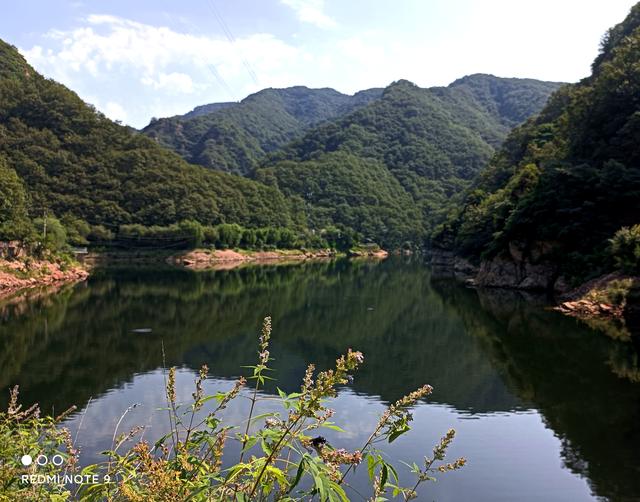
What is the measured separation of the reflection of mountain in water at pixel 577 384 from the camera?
1245 cm

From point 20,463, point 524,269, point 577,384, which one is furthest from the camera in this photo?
point 524,269

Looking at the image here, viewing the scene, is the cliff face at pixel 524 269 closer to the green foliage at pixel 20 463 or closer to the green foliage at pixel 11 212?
the green foliage at pixel 11 212

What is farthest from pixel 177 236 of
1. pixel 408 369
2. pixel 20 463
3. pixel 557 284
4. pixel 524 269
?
pixel 20 463

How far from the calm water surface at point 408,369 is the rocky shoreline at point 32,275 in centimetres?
612

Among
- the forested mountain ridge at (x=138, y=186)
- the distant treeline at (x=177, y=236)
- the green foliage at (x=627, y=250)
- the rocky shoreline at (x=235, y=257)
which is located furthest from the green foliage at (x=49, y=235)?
the green foliage at (x=627, y=250)

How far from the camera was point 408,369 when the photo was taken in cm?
2269

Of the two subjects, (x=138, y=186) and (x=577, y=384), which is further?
(x=138, y=186)

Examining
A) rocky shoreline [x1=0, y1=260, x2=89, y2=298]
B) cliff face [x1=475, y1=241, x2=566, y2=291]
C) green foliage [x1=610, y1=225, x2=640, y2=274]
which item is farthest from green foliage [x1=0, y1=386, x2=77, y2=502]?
cliff face [x1=475, y1=241, x2=566, y2=291]

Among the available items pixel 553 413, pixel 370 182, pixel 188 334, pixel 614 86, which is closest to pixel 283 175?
pixel 370 182

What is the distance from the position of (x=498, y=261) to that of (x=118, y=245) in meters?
70.0

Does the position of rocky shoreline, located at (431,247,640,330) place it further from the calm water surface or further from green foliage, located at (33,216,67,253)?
green foliage, located at (33,216,67,253)

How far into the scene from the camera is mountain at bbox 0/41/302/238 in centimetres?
10562

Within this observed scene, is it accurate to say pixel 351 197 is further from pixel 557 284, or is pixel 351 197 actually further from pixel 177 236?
pixel 557 284

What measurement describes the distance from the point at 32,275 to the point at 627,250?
50170 mm
